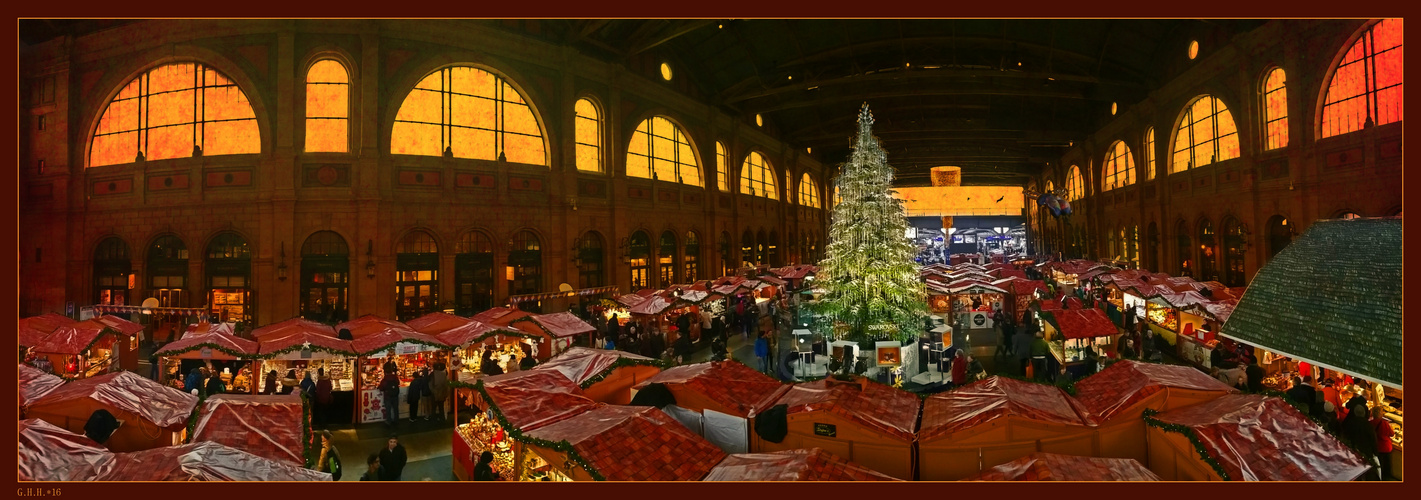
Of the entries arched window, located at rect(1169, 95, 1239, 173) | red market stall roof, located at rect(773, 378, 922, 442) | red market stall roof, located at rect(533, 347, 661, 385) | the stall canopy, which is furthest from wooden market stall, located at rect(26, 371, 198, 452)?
arched window, located at rect(1169, 95, 1239, 173)

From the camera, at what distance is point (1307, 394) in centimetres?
833

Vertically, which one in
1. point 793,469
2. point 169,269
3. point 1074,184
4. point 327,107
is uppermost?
point 1074,184

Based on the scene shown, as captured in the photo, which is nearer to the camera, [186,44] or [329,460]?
[329,460]

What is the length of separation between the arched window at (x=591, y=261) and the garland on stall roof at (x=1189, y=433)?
19201 mm

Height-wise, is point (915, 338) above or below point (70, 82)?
below

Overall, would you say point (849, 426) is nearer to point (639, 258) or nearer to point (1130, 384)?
point (1130, 384)

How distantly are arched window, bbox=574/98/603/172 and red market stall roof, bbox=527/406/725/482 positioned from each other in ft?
58.0

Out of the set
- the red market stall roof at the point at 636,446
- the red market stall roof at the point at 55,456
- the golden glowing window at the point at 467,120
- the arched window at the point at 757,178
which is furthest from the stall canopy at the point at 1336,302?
the arched window at the point at 757,178

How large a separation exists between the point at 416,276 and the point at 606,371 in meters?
13.3

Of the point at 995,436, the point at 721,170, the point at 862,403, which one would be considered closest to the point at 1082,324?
the point at 995,436

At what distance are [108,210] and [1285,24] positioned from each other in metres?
38.4

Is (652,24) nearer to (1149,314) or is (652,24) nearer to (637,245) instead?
(637,245)

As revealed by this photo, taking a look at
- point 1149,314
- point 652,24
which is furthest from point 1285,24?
point 652,24

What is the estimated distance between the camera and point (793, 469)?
17.4ft
